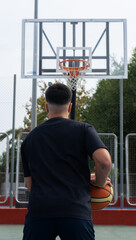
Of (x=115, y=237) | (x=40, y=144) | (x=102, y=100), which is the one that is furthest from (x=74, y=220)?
(x=102, y=100)

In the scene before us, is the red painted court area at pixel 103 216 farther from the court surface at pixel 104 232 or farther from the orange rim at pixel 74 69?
the orange rim at pixel 74 69

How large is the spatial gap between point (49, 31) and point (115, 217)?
4071mm

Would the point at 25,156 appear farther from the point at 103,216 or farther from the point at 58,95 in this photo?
the point at 103,216

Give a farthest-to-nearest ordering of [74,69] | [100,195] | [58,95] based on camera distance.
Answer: [74,69]
[100,195]
[58,95]

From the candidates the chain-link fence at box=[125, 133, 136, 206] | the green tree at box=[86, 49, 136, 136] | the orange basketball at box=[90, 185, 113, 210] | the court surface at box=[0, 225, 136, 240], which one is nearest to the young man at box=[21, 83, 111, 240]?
the orange basketball at box=[90, 185, 113, 210]

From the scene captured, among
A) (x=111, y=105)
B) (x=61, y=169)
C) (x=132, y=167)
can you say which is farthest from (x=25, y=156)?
(x=111, y=105)

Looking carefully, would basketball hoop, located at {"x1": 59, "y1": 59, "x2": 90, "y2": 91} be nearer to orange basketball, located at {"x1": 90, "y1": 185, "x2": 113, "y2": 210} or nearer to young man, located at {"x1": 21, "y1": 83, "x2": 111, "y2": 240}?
orange basketball, located at {"x1": 90, "y1": 185, "x2": 113, "y2": 210}

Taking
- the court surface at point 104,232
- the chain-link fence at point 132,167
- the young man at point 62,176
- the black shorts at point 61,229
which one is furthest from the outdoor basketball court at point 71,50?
the black shorts at point 61,229

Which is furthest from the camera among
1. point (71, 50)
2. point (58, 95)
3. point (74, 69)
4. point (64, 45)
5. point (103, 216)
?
point (64, 45)

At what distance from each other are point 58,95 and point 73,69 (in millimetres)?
5062

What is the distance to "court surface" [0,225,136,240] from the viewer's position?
241 inches

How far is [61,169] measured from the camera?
2.11m

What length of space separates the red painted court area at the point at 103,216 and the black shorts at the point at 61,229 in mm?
5745

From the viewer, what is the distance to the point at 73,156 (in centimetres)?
212
